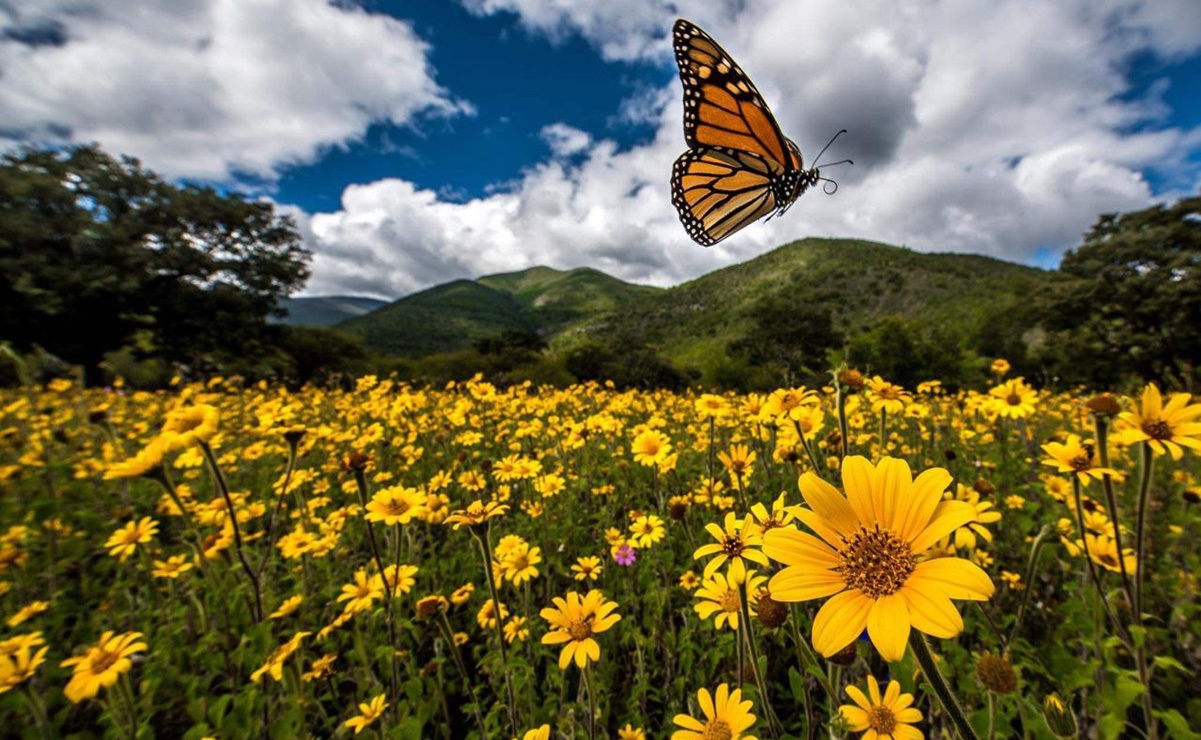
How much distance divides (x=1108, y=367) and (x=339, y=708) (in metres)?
27.1

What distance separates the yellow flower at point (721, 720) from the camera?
1.16m

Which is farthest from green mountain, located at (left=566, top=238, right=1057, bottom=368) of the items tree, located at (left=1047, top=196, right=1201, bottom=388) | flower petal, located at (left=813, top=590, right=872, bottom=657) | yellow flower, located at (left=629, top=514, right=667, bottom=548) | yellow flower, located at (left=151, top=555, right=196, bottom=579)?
flower petal, located at (left=813, top=590, right=872, bottom=657)

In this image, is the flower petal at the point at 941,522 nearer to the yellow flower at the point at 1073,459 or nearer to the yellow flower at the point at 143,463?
the yellow flower at the point at 1073,459

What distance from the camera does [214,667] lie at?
2.26 m

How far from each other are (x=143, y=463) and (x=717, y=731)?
2356 millimetres

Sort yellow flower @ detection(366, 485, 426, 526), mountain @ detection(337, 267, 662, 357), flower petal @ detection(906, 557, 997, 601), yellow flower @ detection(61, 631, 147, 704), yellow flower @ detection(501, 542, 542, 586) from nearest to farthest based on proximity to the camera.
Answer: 1. flower petal @ detection(906, 557, 997, 601)
2. yellow flower @ detection(61, 631, 147, 704)
3. yellow flower @ detection(366, 485, 426, 526)
4. yellow flower @ detection(501, 542, 542, 586)
5. mountain @ detection(337, 267, 662, 357)

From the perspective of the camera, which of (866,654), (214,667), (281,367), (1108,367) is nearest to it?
(866,654)

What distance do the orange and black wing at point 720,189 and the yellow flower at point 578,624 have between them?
249cm

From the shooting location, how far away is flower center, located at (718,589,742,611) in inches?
58.7

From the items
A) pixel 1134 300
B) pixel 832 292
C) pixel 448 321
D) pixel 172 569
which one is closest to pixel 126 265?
pixel 172 569

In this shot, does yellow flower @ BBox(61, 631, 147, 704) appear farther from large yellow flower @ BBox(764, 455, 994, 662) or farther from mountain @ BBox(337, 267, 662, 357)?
mountain @ BBox(337, 267, 662, 357)

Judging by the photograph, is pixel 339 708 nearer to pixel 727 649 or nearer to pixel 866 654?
pixel 727 649

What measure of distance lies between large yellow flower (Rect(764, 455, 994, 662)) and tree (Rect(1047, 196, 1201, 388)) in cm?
2381

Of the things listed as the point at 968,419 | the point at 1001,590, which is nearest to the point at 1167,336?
the point at 968,419
